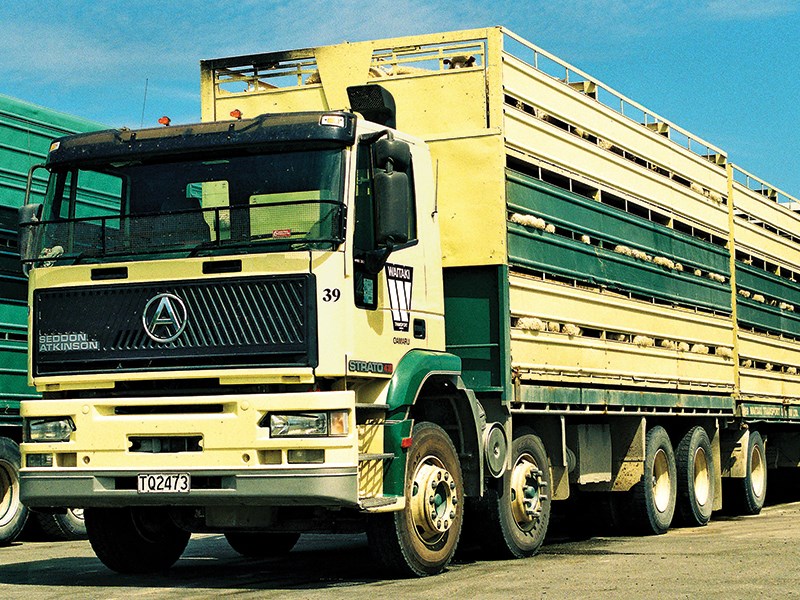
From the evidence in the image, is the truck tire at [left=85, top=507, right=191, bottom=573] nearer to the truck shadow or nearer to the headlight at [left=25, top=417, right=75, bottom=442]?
→ the truck shadow

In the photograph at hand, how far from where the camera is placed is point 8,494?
14.3 m

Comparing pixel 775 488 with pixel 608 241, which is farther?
pixel 775 488

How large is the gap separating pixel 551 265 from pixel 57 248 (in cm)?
441

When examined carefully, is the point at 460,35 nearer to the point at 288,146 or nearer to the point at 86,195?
the point at 288,146

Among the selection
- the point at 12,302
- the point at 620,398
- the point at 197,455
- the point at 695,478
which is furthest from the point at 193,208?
the point at 695,478

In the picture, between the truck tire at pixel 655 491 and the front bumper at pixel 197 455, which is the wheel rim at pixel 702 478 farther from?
the front bumper at pixel 197 455

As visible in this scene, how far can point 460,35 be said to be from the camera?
11.5 m

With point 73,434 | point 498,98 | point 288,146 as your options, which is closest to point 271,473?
point 73,434

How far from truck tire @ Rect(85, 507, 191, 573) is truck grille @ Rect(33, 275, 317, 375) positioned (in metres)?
1.47

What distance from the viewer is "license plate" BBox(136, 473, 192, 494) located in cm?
933

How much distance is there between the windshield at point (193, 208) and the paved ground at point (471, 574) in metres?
2.28

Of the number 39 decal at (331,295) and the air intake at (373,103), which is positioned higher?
the air intake at (373,103)

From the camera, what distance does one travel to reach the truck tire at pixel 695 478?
622 inches

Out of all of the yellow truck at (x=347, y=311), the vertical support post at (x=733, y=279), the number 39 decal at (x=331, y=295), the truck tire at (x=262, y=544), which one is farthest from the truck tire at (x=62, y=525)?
the vertical support post at (x=733, y=279)
